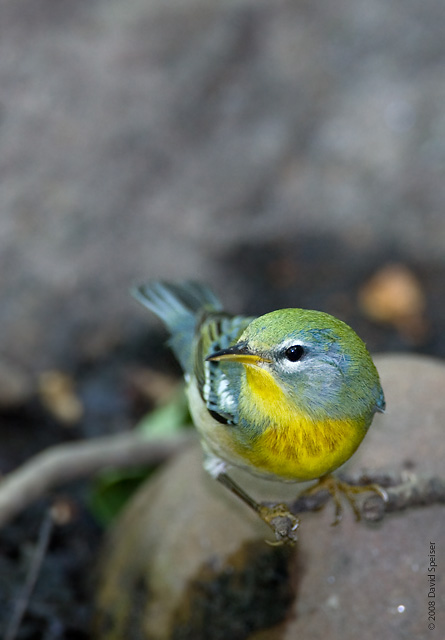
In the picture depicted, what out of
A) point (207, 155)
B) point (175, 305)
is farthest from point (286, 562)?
point (207, 155)

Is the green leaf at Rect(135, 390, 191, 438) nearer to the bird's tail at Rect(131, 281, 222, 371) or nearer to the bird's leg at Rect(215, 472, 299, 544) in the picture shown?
the bird's tail at Rect(131, 281, 222, 371)

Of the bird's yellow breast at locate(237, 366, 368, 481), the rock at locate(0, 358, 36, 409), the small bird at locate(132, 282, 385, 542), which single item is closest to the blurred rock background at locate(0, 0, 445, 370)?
the rock at locate(0, 358, 36, 409)

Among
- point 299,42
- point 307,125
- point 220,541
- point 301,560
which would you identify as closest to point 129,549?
point 220,541

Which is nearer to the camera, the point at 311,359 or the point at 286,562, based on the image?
the point at 311,359

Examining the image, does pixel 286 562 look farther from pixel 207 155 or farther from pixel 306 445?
pixel 207 155

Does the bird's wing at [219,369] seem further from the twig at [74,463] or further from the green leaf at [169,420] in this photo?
the green leaf at [169,420]

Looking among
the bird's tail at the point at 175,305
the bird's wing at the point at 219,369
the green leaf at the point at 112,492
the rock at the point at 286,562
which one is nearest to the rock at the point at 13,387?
the green leaf at the point at 112,492
